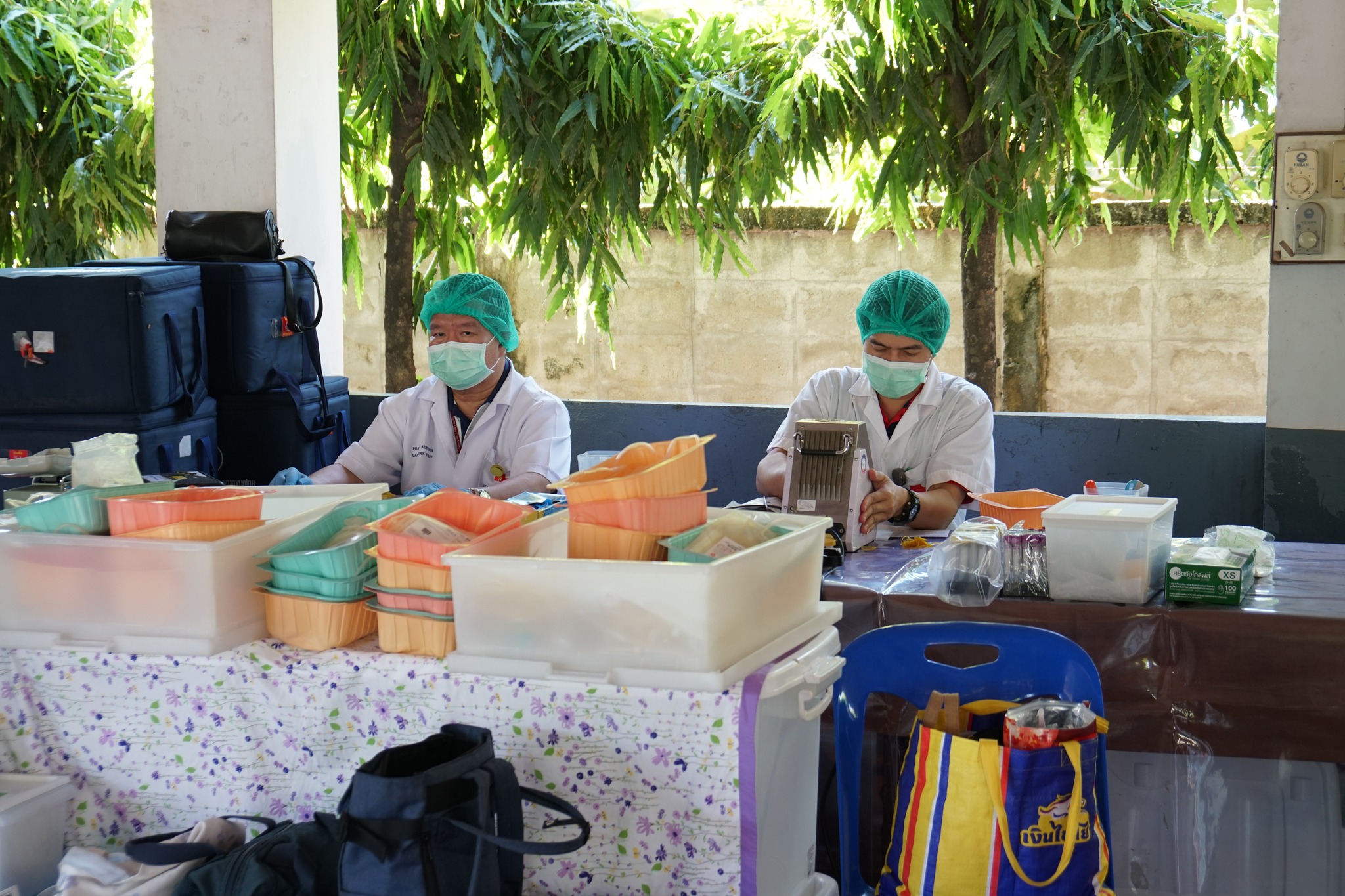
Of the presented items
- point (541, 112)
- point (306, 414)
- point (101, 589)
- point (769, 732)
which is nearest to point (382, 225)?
point (541, 112)

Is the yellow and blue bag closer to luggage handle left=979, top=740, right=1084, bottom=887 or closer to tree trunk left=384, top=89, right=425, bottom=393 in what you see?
luggage handle left=979, top=740, right=1084, bottom=887

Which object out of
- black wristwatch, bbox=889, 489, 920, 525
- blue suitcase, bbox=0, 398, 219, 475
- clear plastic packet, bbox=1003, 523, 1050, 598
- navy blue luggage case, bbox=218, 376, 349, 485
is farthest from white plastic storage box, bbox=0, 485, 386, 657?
navy blue luggage case, bbox=218, 376, 349, 485

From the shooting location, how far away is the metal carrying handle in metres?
2.63

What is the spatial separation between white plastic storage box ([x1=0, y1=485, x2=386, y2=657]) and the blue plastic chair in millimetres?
931

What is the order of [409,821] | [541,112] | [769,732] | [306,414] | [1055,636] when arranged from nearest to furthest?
[409,821] < [769,732] < [1055,636] < [306,414] < [541,112]

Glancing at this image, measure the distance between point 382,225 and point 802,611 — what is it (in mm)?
5715

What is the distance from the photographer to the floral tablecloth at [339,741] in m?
1.47

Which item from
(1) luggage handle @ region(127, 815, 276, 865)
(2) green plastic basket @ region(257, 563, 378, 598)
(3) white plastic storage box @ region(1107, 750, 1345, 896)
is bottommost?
(3) white plastic storage box @ region(1107, 750, 1345, 896)

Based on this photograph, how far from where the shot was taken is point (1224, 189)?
4.41 meters

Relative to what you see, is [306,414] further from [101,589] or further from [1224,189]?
[1224,189]

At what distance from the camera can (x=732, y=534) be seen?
162 centimetres

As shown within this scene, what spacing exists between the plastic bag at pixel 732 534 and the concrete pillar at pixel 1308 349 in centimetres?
222

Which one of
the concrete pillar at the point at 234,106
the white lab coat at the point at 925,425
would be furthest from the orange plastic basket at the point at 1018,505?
the concrete pillar at the point at 234,106

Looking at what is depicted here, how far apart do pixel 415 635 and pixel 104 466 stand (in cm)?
66
